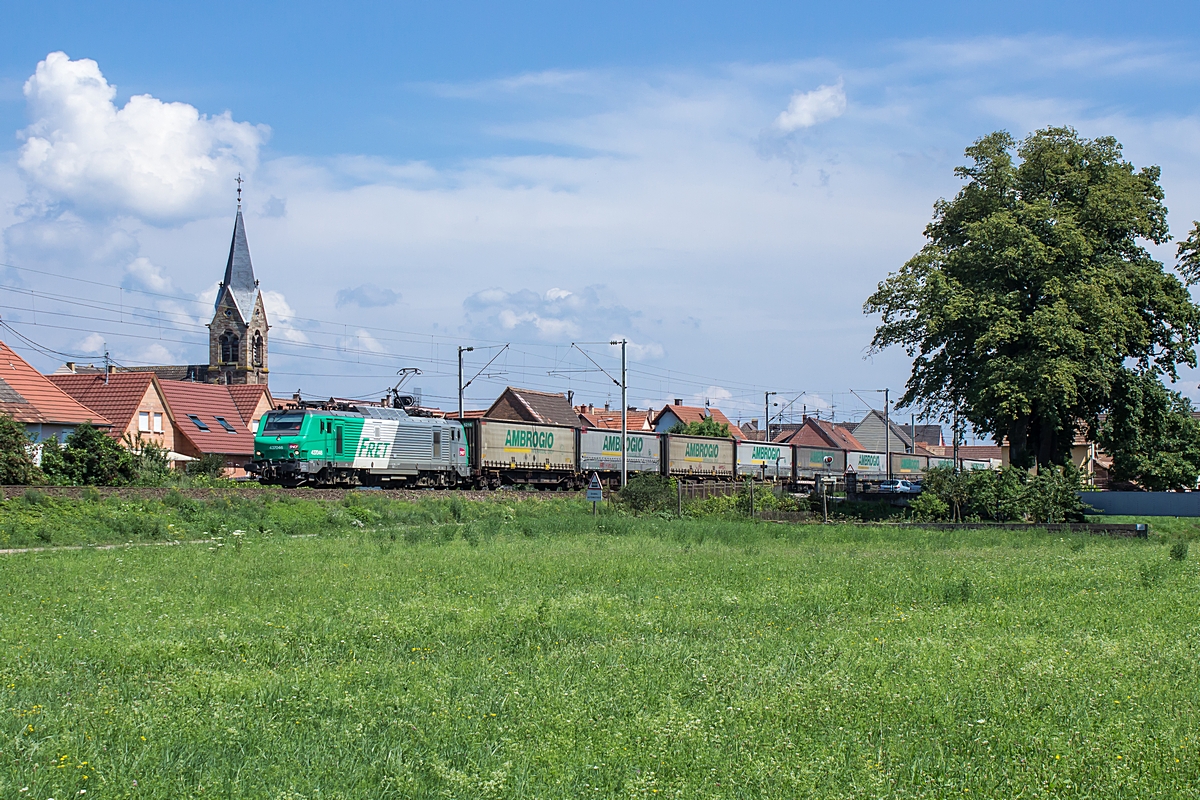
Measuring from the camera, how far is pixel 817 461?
80188 millimetres

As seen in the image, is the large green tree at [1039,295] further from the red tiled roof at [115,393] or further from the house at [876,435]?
the house at [876,435]

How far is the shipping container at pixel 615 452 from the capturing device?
56438 millimetres

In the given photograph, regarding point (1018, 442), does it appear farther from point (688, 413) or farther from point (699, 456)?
point (688, 413)

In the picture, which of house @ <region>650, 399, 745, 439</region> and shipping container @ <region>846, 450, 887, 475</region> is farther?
house @ <region>650, 399, 745, 439</region>

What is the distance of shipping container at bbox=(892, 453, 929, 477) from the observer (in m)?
92.7

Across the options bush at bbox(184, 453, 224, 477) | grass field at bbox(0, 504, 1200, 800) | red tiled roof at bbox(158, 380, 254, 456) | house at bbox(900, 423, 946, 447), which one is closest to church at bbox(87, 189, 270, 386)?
red tiled roof at bbox(158, 380, 254, 456)

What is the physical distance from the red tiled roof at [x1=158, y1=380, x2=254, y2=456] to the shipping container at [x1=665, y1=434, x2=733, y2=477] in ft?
80.2

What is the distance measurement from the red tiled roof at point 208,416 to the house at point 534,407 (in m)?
24.4

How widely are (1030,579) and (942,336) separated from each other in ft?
76.3

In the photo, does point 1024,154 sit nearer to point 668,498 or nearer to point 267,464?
point 668,498

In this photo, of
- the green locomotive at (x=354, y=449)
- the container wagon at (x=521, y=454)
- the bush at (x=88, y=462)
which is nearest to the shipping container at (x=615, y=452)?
the container wagon at (x=521, y=454)

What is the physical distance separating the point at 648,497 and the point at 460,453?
9.82 m

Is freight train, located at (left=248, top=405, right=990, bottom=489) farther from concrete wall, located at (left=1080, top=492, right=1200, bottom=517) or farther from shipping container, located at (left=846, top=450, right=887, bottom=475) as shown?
concrete wall, located at (left=1080, top=492, right=1200, bottom=517)

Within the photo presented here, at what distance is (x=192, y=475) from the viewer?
1610 inches
